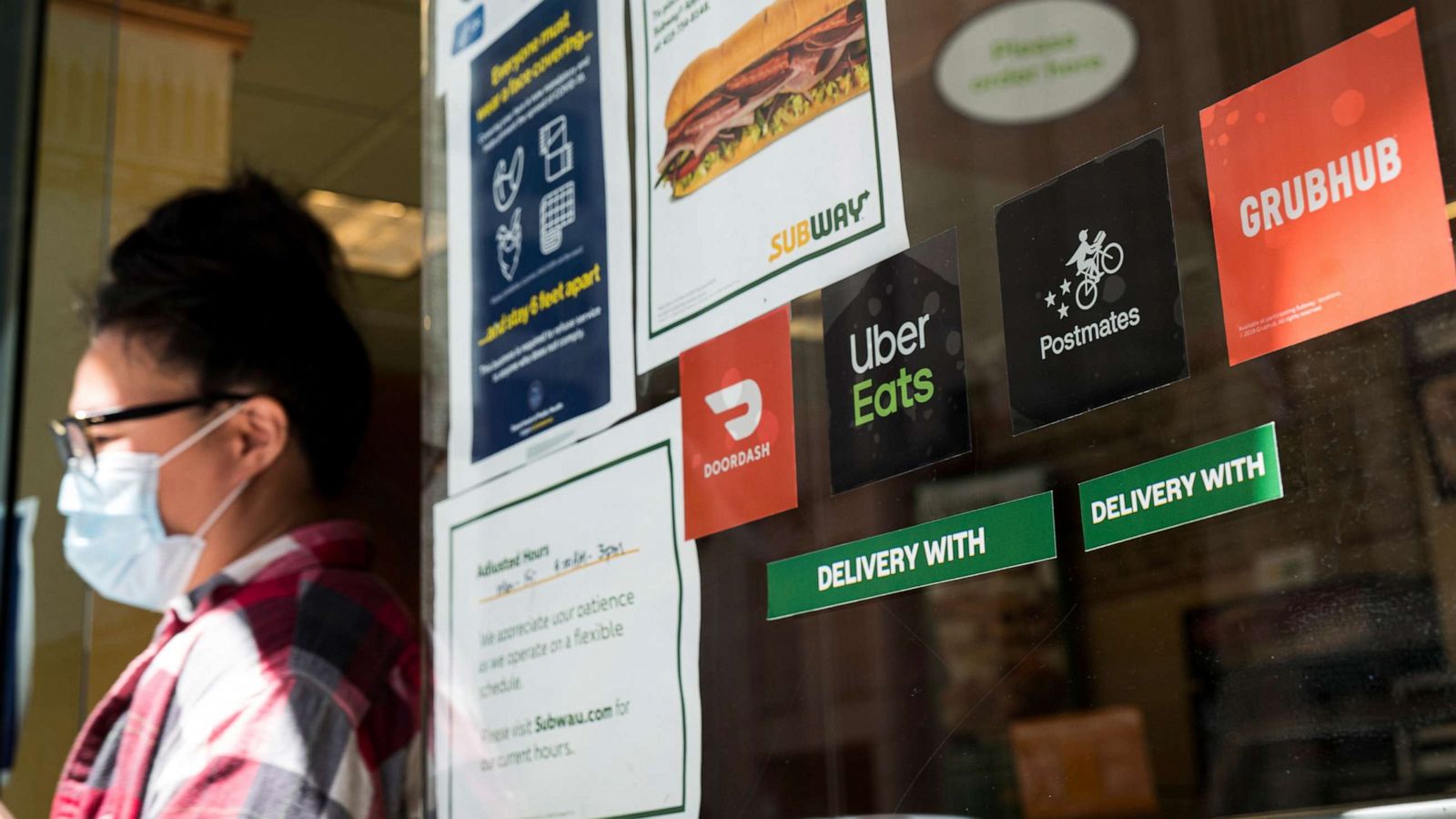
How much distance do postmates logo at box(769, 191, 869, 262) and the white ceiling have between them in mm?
1835

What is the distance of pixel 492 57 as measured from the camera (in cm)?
133

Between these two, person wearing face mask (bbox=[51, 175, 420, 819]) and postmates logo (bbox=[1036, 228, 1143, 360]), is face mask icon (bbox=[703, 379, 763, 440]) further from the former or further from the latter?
person wearing face mask (bbox=[51, 175, 420, 819])

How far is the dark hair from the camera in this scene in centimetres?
186

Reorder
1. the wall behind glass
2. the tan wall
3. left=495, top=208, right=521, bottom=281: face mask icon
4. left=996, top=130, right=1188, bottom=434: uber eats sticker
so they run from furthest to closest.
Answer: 1. the tan wall
2. left=495, top=208, right=521, bottom=281: face mask icon
3. left=996, top=130, right=1188, bottom=434: uber eats sticker
4. the wall behind glass

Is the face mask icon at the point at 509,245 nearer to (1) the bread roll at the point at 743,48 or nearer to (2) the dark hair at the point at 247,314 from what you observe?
(1) the bread roll at the point at 743,48

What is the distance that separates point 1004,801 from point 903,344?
25 centimetres

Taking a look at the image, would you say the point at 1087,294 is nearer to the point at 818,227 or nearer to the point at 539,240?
the point at 818,227

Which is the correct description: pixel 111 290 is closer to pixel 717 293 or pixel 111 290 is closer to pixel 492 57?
pixel 492 57

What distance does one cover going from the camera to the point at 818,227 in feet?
3.04

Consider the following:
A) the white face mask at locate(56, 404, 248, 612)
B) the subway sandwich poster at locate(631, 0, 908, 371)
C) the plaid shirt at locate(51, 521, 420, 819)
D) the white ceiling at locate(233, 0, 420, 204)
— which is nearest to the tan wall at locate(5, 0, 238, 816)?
the white ceiling at locate(233, 0, 420, 204)

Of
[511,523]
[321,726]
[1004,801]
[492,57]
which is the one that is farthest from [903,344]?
[321,726]

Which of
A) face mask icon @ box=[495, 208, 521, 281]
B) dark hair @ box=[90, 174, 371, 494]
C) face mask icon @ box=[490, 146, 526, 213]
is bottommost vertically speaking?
face mask icon @ box=[495, 208, 521, 281]

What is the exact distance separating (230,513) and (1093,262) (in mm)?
1368

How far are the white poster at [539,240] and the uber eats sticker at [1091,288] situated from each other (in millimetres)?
377
